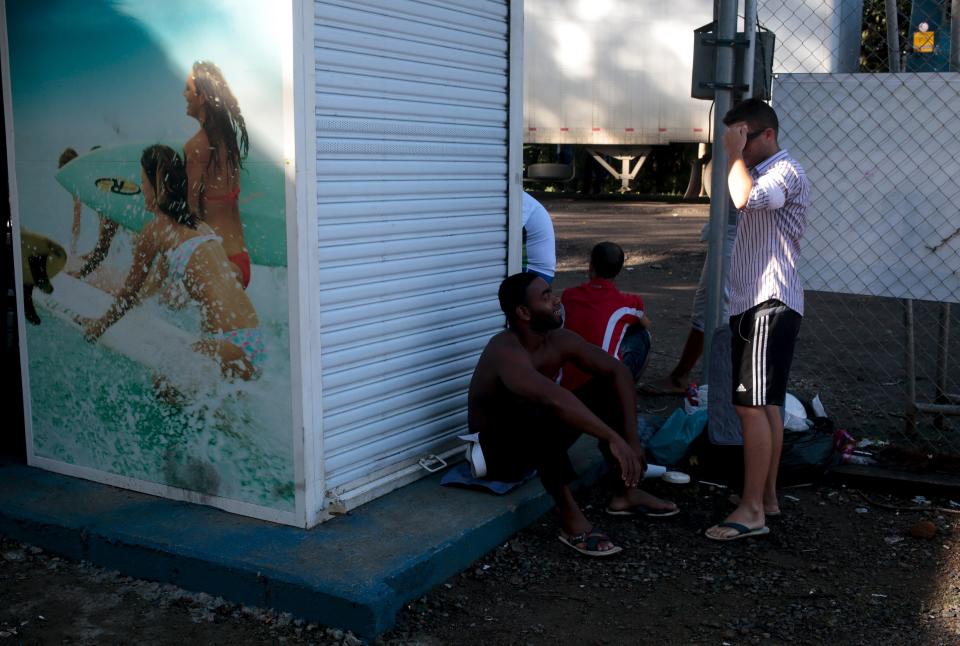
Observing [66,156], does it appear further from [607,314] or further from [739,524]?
[739,524]

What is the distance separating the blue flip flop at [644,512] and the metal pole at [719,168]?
0.98m

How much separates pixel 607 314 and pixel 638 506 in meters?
1.07

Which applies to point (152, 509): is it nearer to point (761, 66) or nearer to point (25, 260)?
point (25, 260)

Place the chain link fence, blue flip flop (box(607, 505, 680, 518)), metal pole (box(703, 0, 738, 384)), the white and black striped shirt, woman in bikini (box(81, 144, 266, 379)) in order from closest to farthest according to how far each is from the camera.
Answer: woman in bikini (box(81, 144, 266, 379)), the white and black striped shirt, blue flip flop (box(607, 505, 680, 518)), the chain link fence, metal pole (box(703, 0, 738, 384))

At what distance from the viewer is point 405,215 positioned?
4.36 meters

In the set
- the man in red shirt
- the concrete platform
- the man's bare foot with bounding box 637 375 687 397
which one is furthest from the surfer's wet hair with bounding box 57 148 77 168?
the man's bare foot with bounding box 637 375 687 397

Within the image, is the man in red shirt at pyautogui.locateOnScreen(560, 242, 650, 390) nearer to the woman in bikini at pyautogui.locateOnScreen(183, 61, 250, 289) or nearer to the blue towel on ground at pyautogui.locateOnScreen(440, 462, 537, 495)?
the blue towel on ground at pyautogui.locateOnScreen(440, 462, 537, 495)

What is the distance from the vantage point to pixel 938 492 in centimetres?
472

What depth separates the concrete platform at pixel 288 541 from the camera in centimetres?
351

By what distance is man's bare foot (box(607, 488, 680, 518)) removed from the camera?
4.50m

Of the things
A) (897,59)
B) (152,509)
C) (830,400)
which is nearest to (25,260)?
(152,509)

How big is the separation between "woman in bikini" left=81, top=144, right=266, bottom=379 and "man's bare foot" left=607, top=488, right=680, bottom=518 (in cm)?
168

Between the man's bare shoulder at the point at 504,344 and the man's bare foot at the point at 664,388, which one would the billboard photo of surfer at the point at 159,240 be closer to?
the man's bare shoulder at the point at 504,344

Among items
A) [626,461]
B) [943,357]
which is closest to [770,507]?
[626,461]
